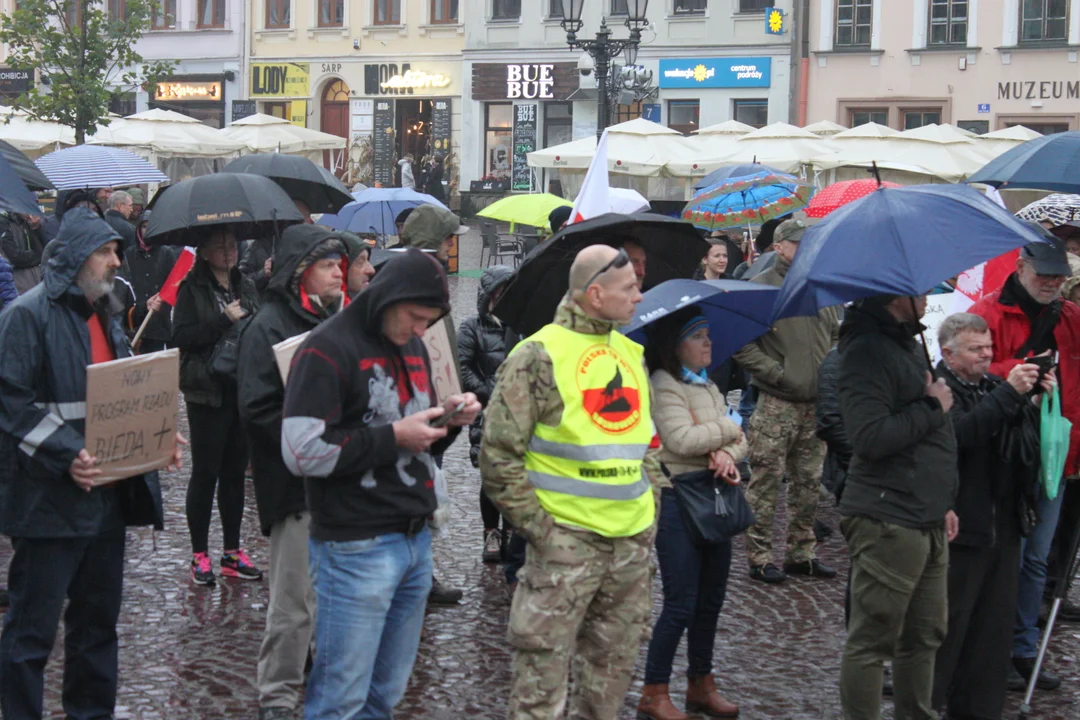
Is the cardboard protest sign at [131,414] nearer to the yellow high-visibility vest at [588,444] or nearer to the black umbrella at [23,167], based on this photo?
the yellow high-visibility vest at [588,444]

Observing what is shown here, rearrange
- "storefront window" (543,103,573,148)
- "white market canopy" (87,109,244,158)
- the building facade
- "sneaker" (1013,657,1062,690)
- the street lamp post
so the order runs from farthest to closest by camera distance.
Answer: "storefront window" (543,103,573,148)
the building facade
"white market canopy" (87,109,244,158)
the street lamp post
"sneaker" (1013,657,1062,690)

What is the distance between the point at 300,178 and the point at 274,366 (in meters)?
4.71

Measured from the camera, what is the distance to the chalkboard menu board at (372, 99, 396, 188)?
138ft

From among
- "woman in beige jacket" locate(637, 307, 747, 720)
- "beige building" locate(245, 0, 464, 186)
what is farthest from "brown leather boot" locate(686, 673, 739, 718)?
"beige building" locate(245, 0, 464, 186)

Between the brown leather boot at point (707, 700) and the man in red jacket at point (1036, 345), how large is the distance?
1.42 metres

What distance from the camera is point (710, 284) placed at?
5.86 meters

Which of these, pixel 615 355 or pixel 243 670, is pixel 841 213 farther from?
pixel 243 670

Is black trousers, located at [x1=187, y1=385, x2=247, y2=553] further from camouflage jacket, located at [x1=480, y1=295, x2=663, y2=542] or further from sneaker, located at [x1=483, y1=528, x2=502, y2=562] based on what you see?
camouflage jacket, located at [x1=480, y1=295, x2=663, y2=542]

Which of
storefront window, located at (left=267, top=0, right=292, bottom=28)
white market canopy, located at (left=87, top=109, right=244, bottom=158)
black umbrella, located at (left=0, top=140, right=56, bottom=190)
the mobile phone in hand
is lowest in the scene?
the mobile phone in hand

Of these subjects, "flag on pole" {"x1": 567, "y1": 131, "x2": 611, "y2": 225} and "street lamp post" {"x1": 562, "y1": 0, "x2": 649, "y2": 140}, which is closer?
"flag on pole" {"x1": 567, "y1": 131, "x2": 611, "y2": 225}

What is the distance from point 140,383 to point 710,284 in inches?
87.3

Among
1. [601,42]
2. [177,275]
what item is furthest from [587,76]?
[177,275]

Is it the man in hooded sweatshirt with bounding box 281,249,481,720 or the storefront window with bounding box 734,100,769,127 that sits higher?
the storefront window with bounding box 734,100,769,127

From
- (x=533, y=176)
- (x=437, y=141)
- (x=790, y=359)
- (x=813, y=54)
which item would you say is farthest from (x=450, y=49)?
(x=790, y=359)
